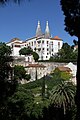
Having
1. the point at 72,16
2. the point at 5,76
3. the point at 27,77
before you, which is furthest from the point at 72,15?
the point at 27,77

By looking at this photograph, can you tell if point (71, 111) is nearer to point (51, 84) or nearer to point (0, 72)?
point (0, 72)

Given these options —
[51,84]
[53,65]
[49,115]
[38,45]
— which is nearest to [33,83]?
[51,84]

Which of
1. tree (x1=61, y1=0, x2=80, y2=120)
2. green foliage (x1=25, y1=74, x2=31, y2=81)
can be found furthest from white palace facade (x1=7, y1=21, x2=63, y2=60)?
tree (x1=61, y1=0, x2=80, y2=120)

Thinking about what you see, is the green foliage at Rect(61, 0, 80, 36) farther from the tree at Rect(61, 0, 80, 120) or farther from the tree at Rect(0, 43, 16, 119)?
the tree at Rect(0, 43, 16, 119)

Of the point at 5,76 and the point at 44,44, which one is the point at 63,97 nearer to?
the point at 5,76

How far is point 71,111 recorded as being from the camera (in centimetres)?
3250

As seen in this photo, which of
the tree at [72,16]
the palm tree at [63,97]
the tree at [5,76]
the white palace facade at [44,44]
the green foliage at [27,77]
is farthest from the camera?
the white palace facade at [44,44]

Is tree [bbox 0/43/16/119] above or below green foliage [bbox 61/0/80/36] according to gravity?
below

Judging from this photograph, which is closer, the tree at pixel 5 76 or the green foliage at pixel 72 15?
the green foliage at pixel 72 15

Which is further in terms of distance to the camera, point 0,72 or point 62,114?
point 62,114

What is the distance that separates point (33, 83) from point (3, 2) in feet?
176

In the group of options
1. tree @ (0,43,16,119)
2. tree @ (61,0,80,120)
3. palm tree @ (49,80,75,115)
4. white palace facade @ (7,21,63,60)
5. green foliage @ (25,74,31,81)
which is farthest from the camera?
white palace facade @ (7,21,63,60)

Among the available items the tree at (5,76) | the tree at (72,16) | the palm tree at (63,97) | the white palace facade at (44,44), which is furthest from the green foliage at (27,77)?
the tree at (72,16)

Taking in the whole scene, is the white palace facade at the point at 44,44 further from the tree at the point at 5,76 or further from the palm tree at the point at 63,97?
the tree at the point at 5,76
